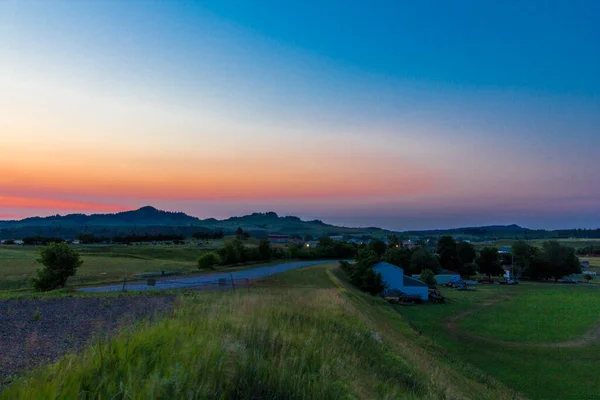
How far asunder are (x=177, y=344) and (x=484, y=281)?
343ft

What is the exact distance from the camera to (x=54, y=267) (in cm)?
2755

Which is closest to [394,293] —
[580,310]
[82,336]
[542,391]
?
[580,310]

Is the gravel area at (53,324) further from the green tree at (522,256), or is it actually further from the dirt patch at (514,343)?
the green tree at (522,256)

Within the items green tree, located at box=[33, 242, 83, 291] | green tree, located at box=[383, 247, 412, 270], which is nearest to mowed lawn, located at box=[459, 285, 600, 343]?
green tree, located at box=[383, 247, 412, 270]

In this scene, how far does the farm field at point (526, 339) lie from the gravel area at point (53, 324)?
17930 mm

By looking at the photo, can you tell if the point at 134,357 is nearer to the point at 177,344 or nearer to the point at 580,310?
the point at 177,344

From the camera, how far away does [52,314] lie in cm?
1280

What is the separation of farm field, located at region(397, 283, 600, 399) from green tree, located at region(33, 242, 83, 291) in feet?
78.2

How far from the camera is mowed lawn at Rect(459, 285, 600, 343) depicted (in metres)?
36.6

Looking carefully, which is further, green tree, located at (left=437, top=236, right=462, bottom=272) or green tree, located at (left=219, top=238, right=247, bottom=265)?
green tree, located at (left=437, top=236, right=462, bottom=272)

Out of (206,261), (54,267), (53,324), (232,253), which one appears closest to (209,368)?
(53,324)

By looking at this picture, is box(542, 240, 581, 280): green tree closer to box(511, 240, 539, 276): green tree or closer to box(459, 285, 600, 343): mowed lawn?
box(511, 240, 539, 276): green tree

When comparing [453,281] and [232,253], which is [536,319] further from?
[453,281]

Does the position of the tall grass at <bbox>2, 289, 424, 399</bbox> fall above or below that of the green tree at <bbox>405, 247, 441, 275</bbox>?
above
